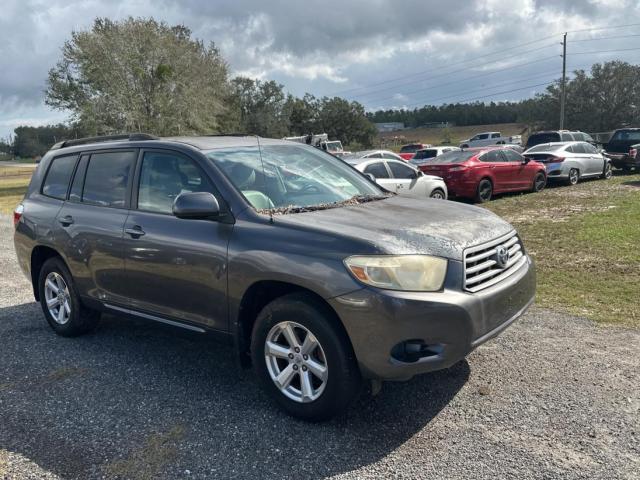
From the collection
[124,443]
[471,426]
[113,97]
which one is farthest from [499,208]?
[113,97]

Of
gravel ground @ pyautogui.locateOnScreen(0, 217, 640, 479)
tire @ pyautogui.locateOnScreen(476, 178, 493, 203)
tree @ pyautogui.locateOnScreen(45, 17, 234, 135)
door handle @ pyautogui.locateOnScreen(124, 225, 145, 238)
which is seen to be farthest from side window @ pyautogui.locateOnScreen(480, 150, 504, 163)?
tree @ pyautogui.locateOnScreen(45, 17, 234, 135)

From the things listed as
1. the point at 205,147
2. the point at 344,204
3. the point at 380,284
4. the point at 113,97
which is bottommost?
the point at 380,284

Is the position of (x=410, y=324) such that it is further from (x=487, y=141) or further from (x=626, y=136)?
(x=487, y=141)

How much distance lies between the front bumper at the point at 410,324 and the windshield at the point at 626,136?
21753 mm

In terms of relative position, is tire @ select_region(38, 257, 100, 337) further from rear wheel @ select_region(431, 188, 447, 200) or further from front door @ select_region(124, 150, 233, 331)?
rear wheel @ select_region(431, 188, 447, 200)

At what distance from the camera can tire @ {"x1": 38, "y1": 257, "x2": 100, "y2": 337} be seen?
16.4 ft

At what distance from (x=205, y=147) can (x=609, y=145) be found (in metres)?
22.0

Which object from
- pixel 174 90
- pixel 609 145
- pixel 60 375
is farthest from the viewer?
pixel 174 90

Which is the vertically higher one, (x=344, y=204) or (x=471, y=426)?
(x=344, y=204)

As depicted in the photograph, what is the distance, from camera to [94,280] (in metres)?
4.64

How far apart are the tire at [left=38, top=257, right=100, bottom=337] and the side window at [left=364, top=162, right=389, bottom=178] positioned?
8.03 m

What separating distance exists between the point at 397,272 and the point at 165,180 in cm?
212

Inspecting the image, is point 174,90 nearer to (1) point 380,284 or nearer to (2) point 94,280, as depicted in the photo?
(2) point 94,280

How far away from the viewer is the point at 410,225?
3.49 m
